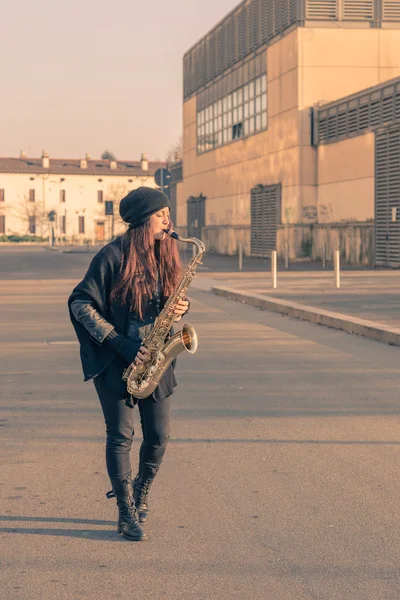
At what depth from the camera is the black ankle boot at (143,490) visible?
532 cm

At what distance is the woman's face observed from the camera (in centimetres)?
516

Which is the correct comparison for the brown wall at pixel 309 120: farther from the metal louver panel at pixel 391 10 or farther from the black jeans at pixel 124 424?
the black jeans at pixel 124 424

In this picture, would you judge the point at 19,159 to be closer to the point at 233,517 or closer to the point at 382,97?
the point at 382,97

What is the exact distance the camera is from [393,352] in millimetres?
13062

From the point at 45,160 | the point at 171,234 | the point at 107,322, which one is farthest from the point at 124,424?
the point at 45,160

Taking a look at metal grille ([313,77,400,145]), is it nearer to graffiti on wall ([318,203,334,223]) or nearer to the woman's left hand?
graffiti on wall ([318,203,334,223])

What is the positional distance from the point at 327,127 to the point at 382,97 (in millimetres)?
4640

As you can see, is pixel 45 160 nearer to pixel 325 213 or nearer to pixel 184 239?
pixel 325 213

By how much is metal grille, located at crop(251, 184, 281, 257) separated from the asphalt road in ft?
108

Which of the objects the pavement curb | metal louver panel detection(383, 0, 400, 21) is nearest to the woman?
the pavement curb

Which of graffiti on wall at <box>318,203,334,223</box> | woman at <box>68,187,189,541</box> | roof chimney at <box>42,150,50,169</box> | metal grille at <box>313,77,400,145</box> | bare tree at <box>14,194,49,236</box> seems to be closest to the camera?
woman at <box>68,187,189,541</box>

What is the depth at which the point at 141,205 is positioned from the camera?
5.13 meters

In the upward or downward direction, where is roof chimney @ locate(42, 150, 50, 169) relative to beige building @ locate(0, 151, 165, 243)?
upward

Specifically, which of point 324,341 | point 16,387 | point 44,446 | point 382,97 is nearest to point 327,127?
point 382,97
